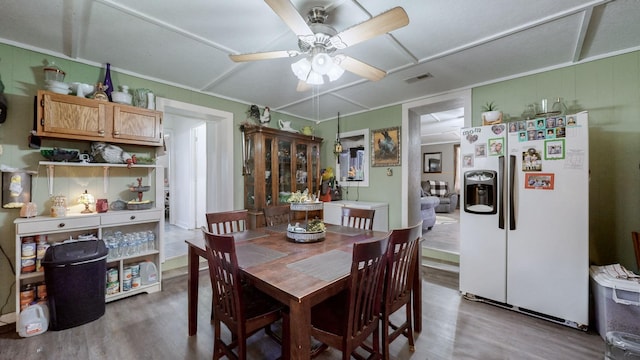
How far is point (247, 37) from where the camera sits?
208 centimetres

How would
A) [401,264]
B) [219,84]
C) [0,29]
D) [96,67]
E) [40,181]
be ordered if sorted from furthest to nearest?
[219,84], [96,67], [40,181], [0,29], [401,264]

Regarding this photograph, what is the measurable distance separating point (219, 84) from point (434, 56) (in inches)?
97.3

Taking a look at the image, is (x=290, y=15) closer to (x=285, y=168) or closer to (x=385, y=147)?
(x=285, y=168)

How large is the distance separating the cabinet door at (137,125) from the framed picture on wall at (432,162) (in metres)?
8.76

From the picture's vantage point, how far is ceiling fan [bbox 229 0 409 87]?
1.32 meters

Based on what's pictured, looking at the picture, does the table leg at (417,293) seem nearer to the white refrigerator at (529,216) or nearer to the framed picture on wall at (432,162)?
the white refrigerator at (529,216)

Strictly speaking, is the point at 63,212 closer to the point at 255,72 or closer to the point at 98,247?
the point at 98,247

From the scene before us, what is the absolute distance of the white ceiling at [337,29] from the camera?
170 centimetres

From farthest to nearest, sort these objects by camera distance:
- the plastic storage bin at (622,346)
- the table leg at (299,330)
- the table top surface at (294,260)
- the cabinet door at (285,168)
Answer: the cabinet door at (285,168) < the plastic storage bin at (622,346) < the table top surface at (294,260) < the table leg at (299,330)

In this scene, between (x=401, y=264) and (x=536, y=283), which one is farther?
(x=536, y=283)

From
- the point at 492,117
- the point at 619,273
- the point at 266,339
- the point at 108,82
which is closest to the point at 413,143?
the point at 492,117

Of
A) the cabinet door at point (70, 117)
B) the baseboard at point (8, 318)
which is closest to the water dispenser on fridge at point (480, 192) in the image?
the cabinet door at point (70, 117)

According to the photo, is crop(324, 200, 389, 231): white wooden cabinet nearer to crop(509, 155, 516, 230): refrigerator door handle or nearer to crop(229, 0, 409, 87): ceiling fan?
crop(509, 155, 516, 230): refrigerator door handle

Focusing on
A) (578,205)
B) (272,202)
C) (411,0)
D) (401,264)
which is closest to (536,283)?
(578,205)
